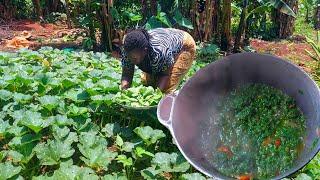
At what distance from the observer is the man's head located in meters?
3.52

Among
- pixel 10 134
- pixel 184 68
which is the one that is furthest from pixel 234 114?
pixel 10 134

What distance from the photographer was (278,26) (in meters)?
9.77

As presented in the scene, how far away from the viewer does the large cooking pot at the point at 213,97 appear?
2588mm

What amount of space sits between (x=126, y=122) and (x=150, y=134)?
71cm

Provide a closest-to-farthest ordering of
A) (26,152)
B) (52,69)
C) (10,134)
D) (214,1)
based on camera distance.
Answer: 1. (26,152)
2. (10,134)
3. (52,69)
4. (214,1)

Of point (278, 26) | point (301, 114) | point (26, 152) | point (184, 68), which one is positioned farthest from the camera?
point (278, 26)

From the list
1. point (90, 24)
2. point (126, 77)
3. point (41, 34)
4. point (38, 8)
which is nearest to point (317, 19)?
point (90, 24)

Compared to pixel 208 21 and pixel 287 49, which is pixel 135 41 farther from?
pixel 287 49

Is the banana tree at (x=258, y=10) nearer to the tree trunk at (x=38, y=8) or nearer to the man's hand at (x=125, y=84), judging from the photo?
the man's hand at (x=125, y=84)

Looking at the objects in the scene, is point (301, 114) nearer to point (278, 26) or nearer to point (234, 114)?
point (234, 114)

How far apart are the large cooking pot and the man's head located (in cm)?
58

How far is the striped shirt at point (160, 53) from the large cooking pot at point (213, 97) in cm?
68

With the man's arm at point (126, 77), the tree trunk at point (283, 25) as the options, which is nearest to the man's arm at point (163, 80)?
the man's arm at point (126, 77)

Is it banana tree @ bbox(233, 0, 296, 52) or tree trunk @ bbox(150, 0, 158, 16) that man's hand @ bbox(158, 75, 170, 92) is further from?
tree trunk @ bbox(150, 0, 158, 16)
